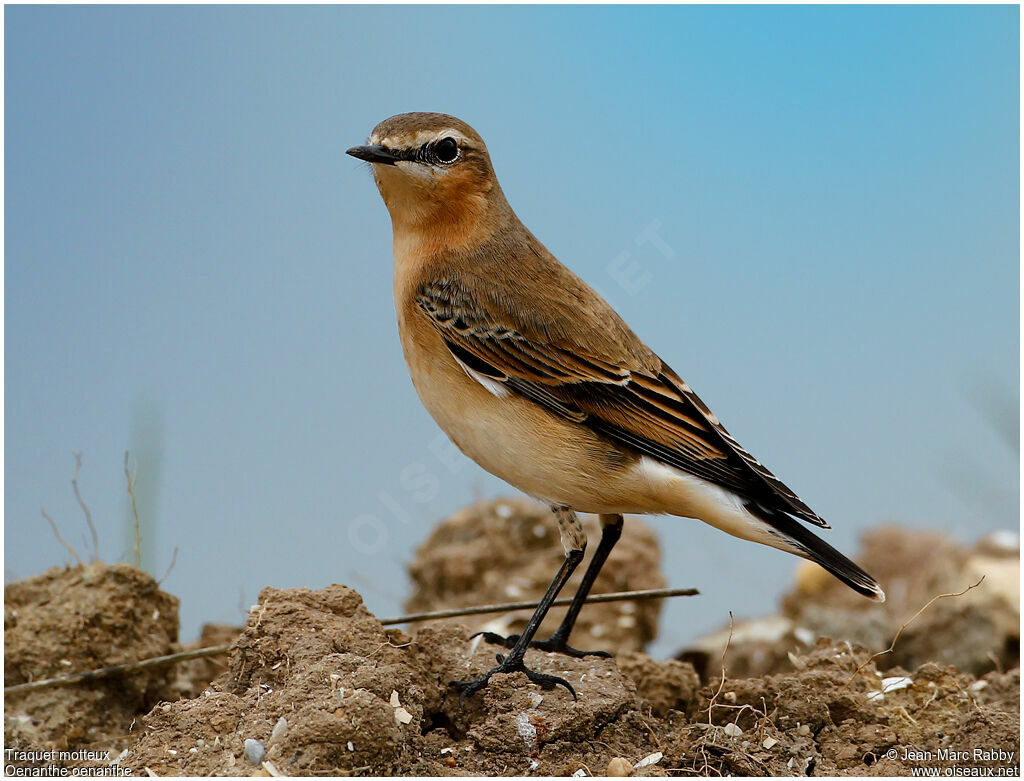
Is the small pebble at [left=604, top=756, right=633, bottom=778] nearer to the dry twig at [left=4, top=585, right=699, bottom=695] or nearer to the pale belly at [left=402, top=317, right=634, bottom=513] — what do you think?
the dry twig at [left=4, top=585, right=699, bottom=695]

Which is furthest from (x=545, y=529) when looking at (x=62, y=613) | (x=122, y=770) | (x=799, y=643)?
(x=122, y=770)

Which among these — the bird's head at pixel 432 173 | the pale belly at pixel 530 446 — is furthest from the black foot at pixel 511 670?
the bird's head at pixel 432 173

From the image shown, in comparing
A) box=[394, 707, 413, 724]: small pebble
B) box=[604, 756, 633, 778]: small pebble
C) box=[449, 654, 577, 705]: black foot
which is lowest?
box=[604, 756, 633, 778]: small pebble

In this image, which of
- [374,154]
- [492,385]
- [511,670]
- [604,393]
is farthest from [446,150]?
[511,670]

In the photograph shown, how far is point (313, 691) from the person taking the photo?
15.3 ft

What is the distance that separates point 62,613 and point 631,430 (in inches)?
142

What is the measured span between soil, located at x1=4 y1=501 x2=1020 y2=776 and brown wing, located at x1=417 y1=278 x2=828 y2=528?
3.37 ft

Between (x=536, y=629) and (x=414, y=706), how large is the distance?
34.7 inches

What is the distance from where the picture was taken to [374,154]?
214 inches

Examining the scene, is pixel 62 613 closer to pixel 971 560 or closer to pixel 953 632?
pixel 953 632

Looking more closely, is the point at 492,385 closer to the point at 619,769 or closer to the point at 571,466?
the point at 571,466

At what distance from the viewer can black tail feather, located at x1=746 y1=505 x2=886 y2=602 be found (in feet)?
16.4

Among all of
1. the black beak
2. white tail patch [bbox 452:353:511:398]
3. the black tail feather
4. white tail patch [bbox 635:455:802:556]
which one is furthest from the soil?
the black beak

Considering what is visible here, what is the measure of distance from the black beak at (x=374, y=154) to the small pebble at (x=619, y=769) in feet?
10.7
